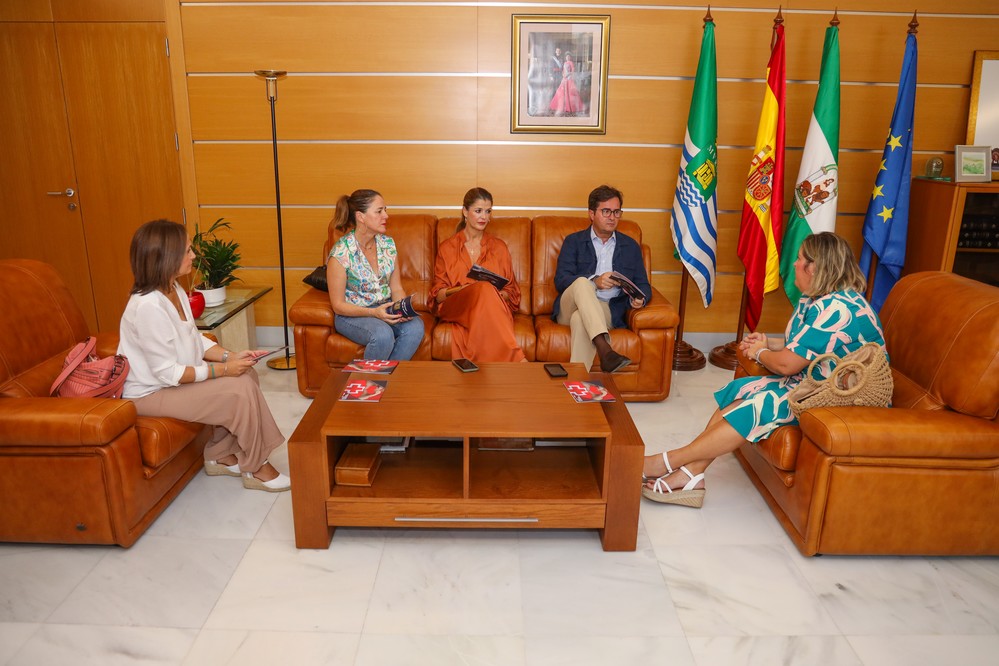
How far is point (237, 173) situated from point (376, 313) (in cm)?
180

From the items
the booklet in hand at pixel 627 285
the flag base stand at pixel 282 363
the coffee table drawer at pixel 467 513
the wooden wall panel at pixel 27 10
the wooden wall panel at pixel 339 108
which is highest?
the wooden wall panel at pixel 27 10

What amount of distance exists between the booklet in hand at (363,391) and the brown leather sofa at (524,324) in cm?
103

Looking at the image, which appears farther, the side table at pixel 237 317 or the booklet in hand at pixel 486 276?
the side table at pixel 237 317

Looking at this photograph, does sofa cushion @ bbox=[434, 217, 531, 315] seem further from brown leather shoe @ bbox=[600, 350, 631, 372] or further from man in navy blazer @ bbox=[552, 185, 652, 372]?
brown leather shoe @ bbox=[600, 350, 631, 372]

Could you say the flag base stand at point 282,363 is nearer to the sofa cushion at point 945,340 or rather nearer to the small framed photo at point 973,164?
the sofa cushion at point 945,340

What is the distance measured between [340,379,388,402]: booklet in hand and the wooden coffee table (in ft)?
0.11

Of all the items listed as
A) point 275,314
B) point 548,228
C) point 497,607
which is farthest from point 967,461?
point 275,314

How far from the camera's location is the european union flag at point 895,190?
4395 millimetres

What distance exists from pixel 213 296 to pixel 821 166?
383 centimetres

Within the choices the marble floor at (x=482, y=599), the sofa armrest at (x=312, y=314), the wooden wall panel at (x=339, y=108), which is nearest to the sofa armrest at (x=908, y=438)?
the marble floor at (x=482, y=599)

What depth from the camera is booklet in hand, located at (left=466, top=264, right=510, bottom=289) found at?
156 inches

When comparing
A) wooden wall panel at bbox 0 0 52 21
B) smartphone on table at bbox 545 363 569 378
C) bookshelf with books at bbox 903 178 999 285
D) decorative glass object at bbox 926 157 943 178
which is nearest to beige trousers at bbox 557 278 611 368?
smartphone on table at bbox 545 363 569 378

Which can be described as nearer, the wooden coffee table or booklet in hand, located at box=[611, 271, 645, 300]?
the wooden coffee table

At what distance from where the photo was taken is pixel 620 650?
7.31ft
